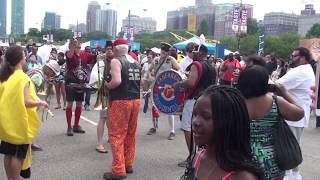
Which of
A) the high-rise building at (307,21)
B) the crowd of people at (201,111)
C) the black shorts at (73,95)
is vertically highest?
the high-rise building at (307,21)

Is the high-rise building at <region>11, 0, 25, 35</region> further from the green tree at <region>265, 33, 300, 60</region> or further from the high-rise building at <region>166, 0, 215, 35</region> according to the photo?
the green tree at <region>265, 33, 300, 60</region>

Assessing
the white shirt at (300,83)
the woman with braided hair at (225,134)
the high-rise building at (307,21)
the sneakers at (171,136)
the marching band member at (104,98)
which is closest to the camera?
the woman with braided hair at (225,134)

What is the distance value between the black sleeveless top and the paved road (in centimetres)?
105

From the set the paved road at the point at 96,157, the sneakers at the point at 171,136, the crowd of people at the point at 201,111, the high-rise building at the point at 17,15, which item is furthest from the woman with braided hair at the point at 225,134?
the high-rise building at the point at 17,15

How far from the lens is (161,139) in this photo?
856 centimetres

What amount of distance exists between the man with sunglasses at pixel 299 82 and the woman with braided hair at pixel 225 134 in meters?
3.67

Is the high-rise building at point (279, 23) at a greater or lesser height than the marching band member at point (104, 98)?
greater

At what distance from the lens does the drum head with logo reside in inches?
289

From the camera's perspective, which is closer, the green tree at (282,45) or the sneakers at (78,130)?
the sneakers at (78,130)

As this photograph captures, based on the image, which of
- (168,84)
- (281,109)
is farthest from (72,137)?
(281,109)

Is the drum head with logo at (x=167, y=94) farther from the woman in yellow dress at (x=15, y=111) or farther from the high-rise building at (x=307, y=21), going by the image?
the high-rise building at (x=307, y=21)

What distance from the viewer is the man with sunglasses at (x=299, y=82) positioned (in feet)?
18.4

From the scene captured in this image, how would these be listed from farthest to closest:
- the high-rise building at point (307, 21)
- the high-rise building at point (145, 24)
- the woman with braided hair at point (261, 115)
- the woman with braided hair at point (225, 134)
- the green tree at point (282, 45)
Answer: the high-rise building at point (145, 24), the high-rise building at point (307, 21), the green tree at point (282, 45), the woman with braided hair at point (261, 115), the woman with braided hair at point (225, 134)

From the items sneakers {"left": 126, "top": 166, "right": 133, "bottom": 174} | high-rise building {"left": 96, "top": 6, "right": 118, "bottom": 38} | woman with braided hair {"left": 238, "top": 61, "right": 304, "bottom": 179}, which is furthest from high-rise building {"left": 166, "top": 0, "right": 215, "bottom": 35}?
woman with braided hair {"left": 238, "top": 61, "right": 304, "bottom": 179}
